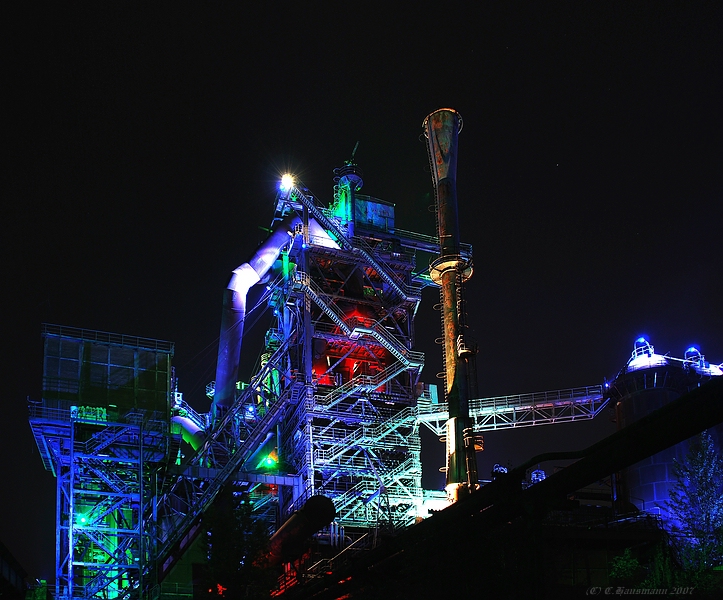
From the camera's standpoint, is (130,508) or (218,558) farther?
(130,508)

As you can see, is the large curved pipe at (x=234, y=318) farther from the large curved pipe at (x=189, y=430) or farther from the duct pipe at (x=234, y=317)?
the large curved pipe at (x=189, y=430)

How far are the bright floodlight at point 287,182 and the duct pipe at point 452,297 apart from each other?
1031cm

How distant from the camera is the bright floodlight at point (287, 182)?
62781mm

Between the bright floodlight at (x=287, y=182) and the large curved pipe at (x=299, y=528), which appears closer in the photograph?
the large curved pipe at (x=299, y=528)

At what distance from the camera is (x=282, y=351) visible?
63.0 metres

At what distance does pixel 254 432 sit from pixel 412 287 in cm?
1645

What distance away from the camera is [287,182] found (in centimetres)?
6281

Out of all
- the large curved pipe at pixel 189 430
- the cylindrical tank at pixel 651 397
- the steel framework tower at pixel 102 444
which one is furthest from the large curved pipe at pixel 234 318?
the cylindrical tank at pixel 651 397

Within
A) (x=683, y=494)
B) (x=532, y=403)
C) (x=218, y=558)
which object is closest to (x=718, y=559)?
(x=683, y=494)

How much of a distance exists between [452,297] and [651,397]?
51.0 ft

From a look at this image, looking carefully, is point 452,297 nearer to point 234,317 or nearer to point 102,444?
point 234,317

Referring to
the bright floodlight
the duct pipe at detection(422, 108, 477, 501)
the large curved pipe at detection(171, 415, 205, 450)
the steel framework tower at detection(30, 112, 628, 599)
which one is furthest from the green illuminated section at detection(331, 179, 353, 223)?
the large curved pipe at detection(171, 415, 205, 450)

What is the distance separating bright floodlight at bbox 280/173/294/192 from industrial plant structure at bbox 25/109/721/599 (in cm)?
15

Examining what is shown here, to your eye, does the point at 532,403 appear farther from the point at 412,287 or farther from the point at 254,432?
the point at 254,432
